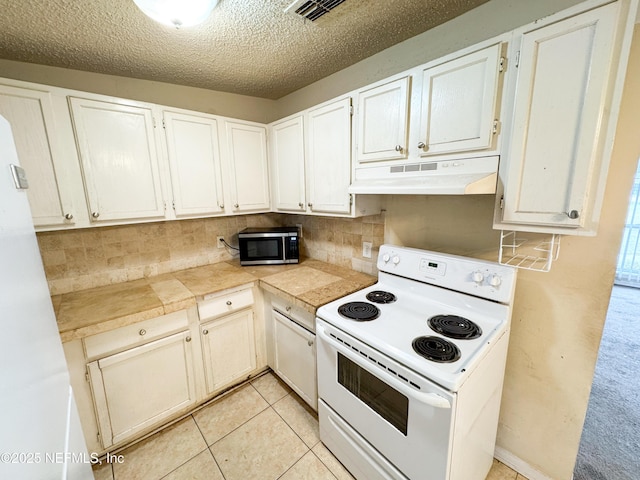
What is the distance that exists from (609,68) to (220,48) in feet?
6.06

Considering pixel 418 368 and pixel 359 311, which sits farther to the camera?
pixel 359 311

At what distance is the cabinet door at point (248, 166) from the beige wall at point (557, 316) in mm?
1453

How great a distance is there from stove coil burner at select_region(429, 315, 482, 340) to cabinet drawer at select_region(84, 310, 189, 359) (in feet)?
5.11

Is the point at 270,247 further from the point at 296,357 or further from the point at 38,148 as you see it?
the point at 38,148

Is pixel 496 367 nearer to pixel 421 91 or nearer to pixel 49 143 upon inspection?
pixel 421 91

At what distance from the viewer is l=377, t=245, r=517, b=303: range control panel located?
125 cm

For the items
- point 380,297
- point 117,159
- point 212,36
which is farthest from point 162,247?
point 380,297

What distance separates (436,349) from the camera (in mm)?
1084

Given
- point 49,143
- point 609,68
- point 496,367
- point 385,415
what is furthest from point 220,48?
point 496,367

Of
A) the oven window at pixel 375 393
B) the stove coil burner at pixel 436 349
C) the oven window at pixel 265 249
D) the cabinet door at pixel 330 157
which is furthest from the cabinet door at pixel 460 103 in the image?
the oven window at pixel 265 249

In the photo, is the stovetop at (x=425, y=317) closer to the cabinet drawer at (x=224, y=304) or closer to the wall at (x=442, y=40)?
the cabinet drawer at (x=224, y=304)

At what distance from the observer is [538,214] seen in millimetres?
1024

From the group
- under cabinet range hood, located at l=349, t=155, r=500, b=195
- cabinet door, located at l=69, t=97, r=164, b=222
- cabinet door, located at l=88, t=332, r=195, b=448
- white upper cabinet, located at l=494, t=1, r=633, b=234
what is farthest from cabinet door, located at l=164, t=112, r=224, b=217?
white upper cabinet, located at l=494, t=1, r=633, b=234

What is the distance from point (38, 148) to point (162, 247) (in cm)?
94
